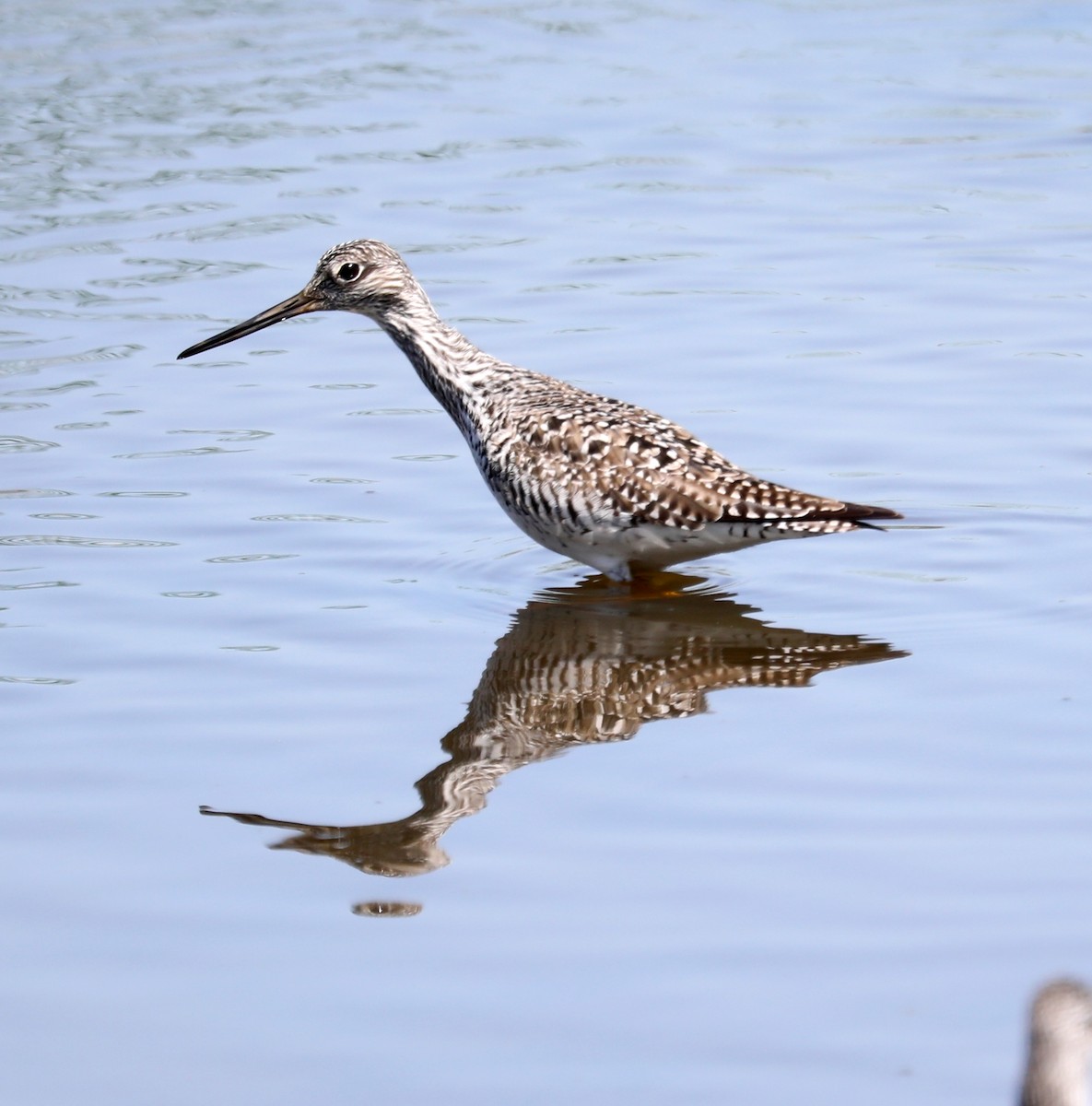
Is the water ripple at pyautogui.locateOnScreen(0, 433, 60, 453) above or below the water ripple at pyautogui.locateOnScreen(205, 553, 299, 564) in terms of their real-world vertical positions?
above

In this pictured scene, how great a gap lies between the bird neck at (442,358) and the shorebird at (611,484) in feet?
0.03

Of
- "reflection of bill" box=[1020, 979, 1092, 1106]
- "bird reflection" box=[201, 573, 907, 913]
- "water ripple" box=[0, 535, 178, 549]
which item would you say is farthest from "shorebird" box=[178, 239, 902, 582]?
"reflection of bill" box=[1020, 979, 1092, 1106]

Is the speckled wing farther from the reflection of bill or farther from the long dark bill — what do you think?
the reflection of bill

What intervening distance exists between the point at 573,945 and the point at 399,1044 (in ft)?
1.98

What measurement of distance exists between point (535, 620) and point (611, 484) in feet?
2.22

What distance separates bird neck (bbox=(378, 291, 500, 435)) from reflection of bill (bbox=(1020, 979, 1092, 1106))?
18.3ft

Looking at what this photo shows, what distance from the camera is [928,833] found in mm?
5855

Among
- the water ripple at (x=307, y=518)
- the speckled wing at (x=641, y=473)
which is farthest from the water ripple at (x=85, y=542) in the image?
the speckled wing at (x=641, y=473)

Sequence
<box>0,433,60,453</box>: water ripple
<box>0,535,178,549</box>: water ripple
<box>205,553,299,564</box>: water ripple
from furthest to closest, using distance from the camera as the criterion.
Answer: <box>0,433,60,453</box>: water ripple, <box>0,535,178,549</box>: water ripple, <box>205,553,299,564</box>: water ripple

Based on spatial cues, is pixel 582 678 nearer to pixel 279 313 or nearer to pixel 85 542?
pixel 85 542

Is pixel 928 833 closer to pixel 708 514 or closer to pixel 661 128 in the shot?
pixel 708 514

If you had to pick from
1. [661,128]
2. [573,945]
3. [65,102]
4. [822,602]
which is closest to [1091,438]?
[822,602]

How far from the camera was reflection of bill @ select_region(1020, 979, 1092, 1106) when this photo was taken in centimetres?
367

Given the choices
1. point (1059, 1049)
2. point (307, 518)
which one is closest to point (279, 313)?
point (307, 518)
